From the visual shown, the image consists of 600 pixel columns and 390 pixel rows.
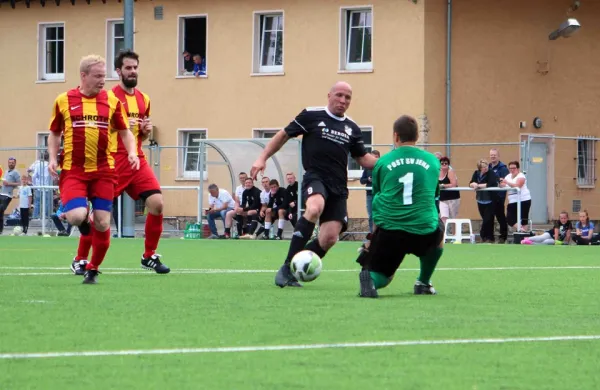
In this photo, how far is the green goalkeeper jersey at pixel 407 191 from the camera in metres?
10.9

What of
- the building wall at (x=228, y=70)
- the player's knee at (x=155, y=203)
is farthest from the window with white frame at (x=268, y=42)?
the player's knee at (x=155, y=203)

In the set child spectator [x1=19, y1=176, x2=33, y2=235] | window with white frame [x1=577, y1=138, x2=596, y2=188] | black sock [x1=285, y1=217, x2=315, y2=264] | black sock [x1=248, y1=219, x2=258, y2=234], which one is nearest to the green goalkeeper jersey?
black sock [x1=285, y1=217, x2=315, y2=264]

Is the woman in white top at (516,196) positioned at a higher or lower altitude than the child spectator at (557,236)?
higher

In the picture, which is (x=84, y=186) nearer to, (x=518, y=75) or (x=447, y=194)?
(x=447, y=194)

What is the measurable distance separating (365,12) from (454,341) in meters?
30.6

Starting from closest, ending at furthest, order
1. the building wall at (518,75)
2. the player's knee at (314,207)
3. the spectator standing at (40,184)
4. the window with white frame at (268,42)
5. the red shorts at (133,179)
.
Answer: the player's knee at (314,207) → the red shorts at (133,179) → the spectator standing at (40,184) → the building wall at (518,75) → the window with white frame at (268,42)

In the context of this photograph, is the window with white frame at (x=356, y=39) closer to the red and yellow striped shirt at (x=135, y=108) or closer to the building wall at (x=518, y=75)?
the building wall at (x=518, y=75)

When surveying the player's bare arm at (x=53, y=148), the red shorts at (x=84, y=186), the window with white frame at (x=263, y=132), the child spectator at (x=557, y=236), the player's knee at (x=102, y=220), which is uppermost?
the window with white frame at (x=263, y=132)

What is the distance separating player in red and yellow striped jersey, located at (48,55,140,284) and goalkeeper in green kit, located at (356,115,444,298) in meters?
2.44

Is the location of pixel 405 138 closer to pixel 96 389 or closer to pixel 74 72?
pixel 96 389

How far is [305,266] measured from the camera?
1159cm

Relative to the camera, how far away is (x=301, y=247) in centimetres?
1216

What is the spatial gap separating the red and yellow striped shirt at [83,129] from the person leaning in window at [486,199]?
59.0 feet

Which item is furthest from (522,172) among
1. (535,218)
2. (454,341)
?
(454,341)
